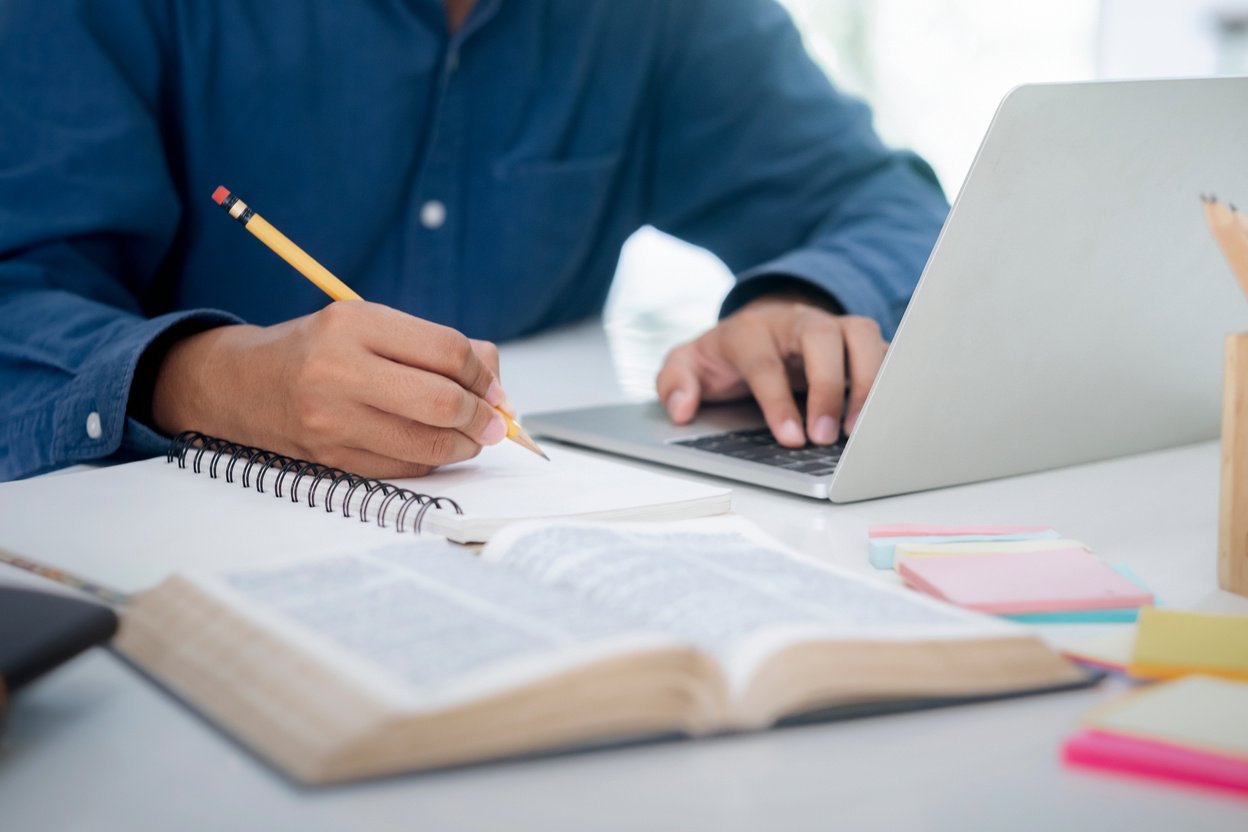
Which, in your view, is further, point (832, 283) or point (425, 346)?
point (832, 283)

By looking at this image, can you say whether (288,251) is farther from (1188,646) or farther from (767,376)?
(1188,646)

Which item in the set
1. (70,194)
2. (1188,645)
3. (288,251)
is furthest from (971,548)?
(70,194)

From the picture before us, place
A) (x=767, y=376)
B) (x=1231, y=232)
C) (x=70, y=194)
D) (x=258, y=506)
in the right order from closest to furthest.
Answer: (x=1231, y=232) → (x=258, y=506) → (x=767, y=376) → (x=70, y=194)

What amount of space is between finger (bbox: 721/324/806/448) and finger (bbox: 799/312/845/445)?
0.01 m

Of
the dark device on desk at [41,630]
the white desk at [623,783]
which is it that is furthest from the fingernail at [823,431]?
the dark device on desk at [41,630]

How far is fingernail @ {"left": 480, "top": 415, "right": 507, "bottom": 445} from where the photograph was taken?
0.72m

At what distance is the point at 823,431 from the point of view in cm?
86

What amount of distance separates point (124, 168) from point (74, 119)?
0.19 feet

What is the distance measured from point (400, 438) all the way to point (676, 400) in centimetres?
29

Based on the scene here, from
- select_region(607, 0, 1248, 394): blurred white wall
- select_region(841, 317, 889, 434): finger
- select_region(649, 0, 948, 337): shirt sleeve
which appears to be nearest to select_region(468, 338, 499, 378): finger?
select_region(841, 317, 889, 434): finger

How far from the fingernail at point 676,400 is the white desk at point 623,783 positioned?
1.67ft

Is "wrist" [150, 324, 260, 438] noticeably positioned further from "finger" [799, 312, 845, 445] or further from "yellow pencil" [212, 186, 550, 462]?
"finger" [799, 312, 845, 445]

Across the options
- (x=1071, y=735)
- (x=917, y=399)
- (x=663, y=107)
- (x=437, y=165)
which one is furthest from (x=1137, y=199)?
(x=663, y=107)

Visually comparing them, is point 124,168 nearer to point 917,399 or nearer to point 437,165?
point 437,165
